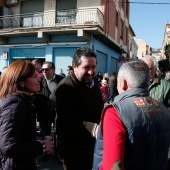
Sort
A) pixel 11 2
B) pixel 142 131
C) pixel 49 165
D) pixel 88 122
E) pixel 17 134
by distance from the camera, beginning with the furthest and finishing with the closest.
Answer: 1. pixel 11 2
2. pixel 49 165
3. pixel 88 122
4. pixel 17 134
5. pixel 142 131

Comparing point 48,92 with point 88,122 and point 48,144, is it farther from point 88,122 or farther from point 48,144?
point 48,144

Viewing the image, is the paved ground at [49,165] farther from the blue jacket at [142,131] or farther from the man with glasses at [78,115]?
the blue jacket at [142,131]

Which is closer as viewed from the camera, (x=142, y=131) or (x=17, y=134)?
(x=142, y=131)

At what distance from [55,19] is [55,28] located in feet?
5.31

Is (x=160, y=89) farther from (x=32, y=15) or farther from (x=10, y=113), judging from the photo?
(x=32, y=15)

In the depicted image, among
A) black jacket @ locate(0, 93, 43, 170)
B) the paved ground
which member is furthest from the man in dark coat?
black jacket @ locate(0, 93, 43, 170)

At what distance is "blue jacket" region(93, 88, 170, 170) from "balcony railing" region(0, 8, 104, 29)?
11834 mm

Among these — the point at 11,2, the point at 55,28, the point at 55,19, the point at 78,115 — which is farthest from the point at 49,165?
the point at 11,2

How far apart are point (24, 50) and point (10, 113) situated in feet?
48.3

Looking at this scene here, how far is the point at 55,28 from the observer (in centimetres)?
1356

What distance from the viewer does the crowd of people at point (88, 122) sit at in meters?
1.58

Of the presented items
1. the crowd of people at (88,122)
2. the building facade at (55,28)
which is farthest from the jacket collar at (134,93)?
the building facade at (55,28)

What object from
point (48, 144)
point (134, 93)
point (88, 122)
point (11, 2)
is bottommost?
point (48, 144)

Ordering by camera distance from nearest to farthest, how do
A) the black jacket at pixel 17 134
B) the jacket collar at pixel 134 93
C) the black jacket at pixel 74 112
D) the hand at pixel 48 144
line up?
1. the jacket collar at pixel 134 93
2. the black jacket at pixel 17 134
3. the hand at pixel 48 144
4. the black jacket at pixel 74 112
